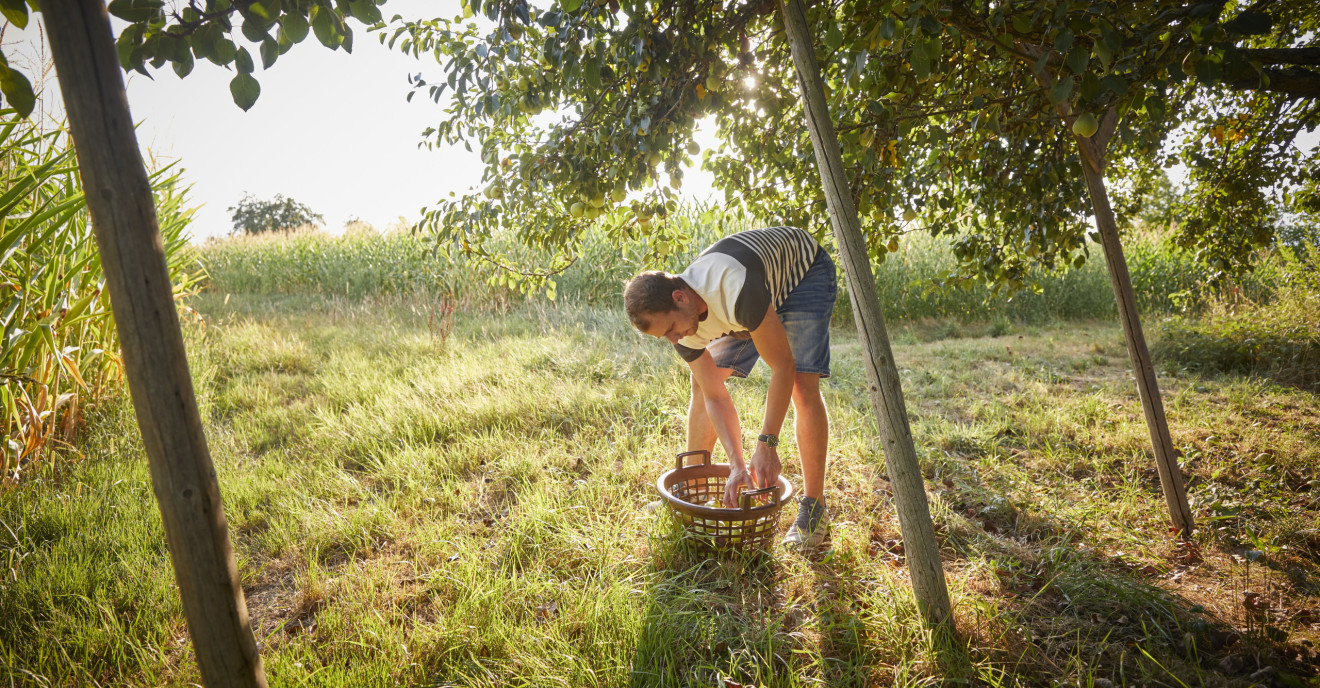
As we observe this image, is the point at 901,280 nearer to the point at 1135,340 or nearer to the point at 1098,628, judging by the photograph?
the point at 1135,340

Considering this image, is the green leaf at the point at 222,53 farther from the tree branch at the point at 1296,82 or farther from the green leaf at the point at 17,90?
the tree branch at the point at 1296,82

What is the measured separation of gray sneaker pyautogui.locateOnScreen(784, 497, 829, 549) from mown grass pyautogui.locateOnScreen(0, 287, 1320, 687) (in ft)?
0.28

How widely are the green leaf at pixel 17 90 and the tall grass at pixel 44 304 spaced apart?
7.80 ft

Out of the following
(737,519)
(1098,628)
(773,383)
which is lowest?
(1098,628)

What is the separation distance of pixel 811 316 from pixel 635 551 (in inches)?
49.7

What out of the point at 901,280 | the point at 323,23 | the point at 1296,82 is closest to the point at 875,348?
the point at 323,23

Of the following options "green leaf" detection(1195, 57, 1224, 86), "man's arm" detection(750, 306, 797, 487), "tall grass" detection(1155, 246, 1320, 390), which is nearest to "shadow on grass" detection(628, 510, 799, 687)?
"man's arm" detection(750, 306, 797, 487)

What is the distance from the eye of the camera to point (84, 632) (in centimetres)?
190

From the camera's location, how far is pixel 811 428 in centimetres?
250

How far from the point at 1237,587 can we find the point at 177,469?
320cm

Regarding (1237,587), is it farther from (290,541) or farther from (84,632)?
(84,632)

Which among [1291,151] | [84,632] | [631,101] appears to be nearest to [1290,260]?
[1291,151]

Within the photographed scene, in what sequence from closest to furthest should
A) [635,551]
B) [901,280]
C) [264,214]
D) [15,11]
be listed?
[15,11] < [635,551] < [901,280] < [264,214]

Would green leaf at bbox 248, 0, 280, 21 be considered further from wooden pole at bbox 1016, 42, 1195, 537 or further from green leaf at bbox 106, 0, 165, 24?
wooden pole at bbox 1016, 42, 1195, 537
